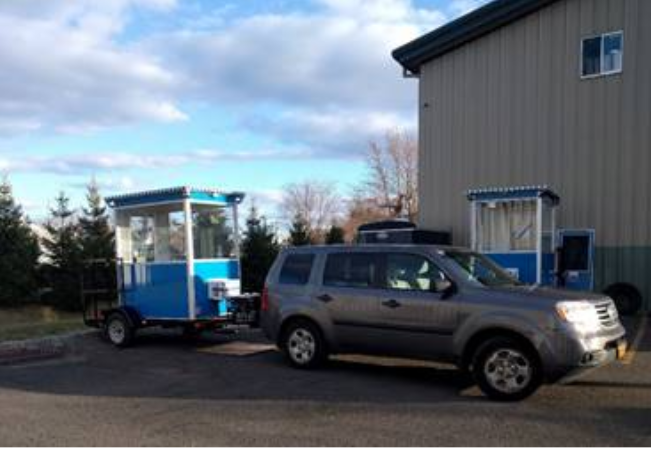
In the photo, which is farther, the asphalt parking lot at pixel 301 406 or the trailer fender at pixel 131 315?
the trailer fender at pixel 131 315

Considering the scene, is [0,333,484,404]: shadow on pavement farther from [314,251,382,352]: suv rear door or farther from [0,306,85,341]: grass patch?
[0,306,85,341]: grass patch

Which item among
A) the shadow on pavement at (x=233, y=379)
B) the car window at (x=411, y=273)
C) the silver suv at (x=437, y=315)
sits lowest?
the shadow on pavement at (x=233, y=379)

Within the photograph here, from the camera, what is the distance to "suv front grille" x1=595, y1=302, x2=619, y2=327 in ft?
27.7

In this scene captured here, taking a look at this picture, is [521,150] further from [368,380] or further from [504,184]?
[368,380]

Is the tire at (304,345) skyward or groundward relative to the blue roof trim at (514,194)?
groundward

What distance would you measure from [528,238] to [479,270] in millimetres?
7803

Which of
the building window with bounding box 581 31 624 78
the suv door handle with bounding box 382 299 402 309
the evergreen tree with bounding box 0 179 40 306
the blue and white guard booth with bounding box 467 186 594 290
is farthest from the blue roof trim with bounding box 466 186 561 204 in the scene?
the evergreen tree with bounding box 0 179 40 306

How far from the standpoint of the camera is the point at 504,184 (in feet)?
65.1

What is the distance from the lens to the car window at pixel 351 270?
393 inches

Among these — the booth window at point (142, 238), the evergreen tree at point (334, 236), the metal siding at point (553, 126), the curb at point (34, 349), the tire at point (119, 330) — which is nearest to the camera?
the curb at point (34, 349)

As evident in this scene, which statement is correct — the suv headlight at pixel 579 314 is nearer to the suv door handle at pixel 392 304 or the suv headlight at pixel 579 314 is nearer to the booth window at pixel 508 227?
the suv door handle at pixel 392 304

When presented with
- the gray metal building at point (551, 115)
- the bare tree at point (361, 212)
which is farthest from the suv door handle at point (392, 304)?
the bare tree at point (361, 212)

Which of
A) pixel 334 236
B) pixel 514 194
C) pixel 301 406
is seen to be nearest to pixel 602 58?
pixel 514 194

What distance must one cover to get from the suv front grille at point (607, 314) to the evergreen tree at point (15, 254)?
779 inches
